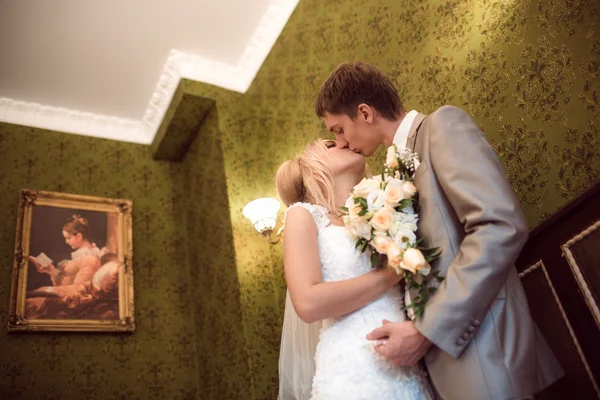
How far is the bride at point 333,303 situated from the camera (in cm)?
175

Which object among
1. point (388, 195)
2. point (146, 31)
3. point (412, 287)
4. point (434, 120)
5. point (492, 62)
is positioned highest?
point (146, 31)

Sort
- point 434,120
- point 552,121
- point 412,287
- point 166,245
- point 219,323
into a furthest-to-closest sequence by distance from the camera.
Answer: point 166,245
point 219,323
point 552,121
point 434,120
point 412,287

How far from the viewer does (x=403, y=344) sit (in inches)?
62.2

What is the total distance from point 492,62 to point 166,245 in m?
3.61

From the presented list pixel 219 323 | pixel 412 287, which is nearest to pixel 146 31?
pixel 219 323

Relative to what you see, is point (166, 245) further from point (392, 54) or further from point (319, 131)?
point (392, 54)

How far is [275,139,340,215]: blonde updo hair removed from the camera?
226 centimetres

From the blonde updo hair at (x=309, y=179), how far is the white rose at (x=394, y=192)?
555 mm

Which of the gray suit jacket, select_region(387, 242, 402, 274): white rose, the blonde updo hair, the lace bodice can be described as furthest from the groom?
the blonde updo hair

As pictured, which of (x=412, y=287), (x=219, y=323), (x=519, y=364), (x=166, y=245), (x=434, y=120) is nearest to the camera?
(x=519, y=364)

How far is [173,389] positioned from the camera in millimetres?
4363

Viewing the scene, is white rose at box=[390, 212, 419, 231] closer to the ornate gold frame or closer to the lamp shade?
the lamp shade

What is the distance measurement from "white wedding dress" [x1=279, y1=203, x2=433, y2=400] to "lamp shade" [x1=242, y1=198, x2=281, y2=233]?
68.0 inches

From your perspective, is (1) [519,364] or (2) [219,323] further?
(2) [219,323]
